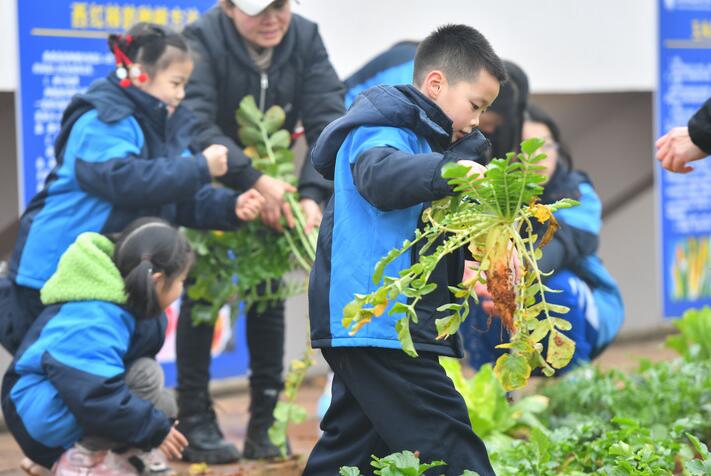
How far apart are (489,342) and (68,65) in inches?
88.8

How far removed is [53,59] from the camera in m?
5.59

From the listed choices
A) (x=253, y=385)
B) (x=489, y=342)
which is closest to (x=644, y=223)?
(x=489, y=342)

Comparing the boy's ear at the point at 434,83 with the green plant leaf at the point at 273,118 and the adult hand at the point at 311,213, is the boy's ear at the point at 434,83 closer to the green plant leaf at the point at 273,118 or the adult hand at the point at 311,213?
the adult hand at the point at 311,213

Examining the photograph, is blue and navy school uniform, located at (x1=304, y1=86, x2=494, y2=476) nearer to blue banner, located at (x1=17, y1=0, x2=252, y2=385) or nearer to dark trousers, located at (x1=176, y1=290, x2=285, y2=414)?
dark trousers, located at (x1=176, y1=290, x2=285, y2=414)

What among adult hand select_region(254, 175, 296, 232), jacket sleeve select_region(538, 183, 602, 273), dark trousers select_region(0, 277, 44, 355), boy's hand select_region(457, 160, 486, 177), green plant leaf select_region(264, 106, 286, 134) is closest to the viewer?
boy's hand select_region(457, 160, 486, 177)

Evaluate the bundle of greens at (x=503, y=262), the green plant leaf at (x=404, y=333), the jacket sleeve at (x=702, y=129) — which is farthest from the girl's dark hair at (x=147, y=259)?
the jacket sleeve at (x=702, y=129)

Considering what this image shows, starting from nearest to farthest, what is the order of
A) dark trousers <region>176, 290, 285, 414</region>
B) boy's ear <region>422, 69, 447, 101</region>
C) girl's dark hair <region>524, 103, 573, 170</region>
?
boy's ear <region>422, 69, 447, 101</region> → dark trousers <region>176, 290, 285, 414</region> → girl's dark hair <region>524, 103, 573, 170</region>

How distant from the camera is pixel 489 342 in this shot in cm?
609

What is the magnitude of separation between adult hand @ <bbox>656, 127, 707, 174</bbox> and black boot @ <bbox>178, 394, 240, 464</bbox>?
82.0 inches

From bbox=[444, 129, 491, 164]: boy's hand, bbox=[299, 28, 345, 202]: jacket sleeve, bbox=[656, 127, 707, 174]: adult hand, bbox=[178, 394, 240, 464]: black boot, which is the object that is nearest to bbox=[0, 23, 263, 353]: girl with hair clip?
bbox=[299, 28, 345, 202]: jacket sleeve

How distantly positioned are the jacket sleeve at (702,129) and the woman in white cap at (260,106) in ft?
4.84

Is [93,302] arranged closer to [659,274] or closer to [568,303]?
[568,303]

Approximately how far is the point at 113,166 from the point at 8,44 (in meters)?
1.19

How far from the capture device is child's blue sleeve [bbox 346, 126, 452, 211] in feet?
10.6
